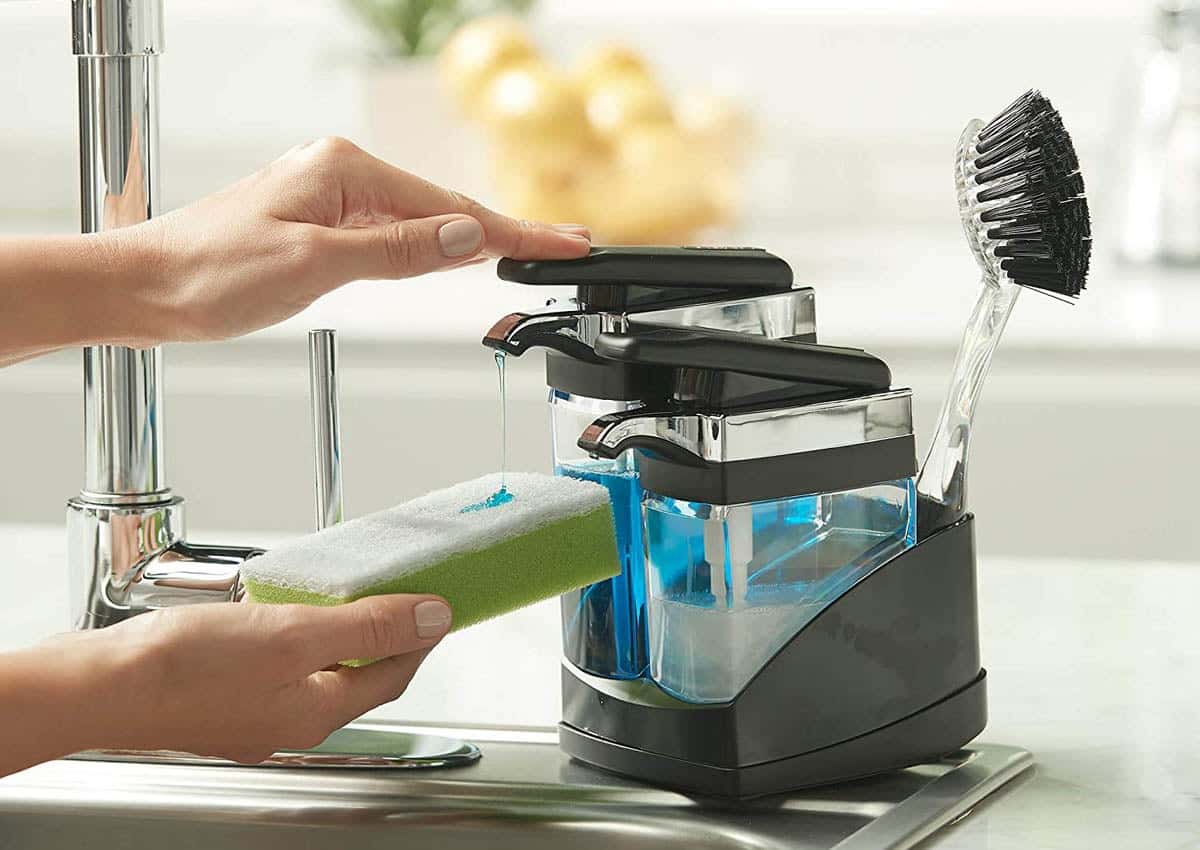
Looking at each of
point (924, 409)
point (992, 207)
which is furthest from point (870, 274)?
point (992, 207)

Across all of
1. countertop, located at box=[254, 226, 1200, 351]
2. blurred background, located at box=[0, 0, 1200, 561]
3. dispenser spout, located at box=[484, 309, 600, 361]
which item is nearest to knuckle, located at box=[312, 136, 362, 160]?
dispenser spout, located at box=[484, 309, 600, 361]

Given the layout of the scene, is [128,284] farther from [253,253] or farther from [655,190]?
[655,190]

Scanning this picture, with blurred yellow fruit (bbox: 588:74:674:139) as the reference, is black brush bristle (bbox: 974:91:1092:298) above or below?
below

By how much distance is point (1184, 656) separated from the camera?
0.75 meters

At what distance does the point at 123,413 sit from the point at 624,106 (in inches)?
46.3

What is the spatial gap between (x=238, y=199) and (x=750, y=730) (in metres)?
0.28

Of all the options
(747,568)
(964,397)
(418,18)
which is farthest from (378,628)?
(418,18)

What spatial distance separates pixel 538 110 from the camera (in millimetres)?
1785

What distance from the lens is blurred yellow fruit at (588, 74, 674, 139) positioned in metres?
1.79

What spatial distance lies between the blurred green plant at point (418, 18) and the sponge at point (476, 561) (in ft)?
4.80

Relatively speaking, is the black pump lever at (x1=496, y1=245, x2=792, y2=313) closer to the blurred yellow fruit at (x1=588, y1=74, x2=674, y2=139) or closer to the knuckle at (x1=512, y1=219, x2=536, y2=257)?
the knuckle at (x1=512, y1=219, x2=536, y2=257)

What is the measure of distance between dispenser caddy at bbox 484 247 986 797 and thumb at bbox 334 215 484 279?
0.03 meters

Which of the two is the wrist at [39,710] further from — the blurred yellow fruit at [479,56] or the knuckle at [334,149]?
the blurred yellow fruit at [479,56]

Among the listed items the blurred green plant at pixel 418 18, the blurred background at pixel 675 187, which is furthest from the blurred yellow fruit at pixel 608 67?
the blurred green plant at pixel 418 18
